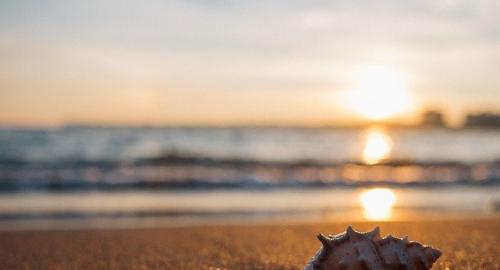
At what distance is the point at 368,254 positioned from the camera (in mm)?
2367

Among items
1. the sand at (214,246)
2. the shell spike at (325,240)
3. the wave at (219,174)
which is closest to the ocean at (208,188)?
the wave at (219,174)

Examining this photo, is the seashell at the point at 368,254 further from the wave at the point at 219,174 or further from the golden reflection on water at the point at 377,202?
the wave at the point at 219,174

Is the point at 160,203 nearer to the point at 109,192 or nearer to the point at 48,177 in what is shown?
the point at 109,192

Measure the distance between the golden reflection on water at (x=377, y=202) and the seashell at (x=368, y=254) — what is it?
5386 mm

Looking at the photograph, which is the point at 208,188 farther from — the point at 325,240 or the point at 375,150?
the point at 375,150

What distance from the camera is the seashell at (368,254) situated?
2.35 m

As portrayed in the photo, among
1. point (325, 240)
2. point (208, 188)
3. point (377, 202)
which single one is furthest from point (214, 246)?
point (208, 188)

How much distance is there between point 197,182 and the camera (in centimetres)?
1308

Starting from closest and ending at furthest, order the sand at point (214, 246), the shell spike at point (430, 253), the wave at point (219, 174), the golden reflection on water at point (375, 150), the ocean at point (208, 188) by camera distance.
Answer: the shell spike at point (430, 253) → the sand at point (214, 246) → the ocean at point (208, 188) → the wave at point (219, 174) → the golden reflection on water at point (375, 150)

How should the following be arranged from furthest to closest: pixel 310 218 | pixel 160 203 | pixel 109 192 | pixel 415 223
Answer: pixel 109 192 → pixel 160 203 → pixel 310 218 → pixel 415 223

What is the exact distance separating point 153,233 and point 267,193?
6066mm

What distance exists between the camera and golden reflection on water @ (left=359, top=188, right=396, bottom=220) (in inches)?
328

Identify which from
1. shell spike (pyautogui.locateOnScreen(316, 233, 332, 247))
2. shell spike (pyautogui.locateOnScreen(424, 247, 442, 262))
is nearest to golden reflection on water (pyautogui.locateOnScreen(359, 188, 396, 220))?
shell spike (pyautogui.locateOnScreen(424, 247, 442, 262))

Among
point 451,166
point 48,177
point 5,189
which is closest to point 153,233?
point 5,189
